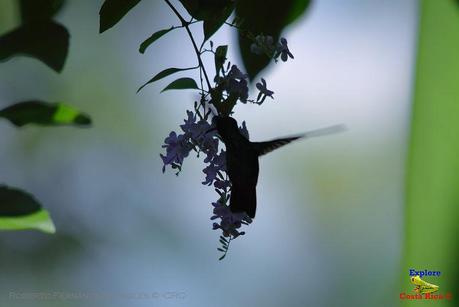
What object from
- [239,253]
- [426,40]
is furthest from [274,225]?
[426,40]

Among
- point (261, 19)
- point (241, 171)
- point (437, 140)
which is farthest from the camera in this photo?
point (437, 140)

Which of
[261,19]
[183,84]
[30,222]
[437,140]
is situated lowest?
[30,222]

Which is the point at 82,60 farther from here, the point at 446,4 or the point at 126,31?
the point at 446,4

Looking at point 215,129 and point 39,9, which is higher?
point 39,9

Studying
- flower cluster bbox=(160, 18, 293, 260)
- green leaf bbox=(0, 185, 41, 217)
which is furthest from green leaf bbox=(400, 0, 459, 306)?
green leaf bbox=(0, 185, 41, 217)

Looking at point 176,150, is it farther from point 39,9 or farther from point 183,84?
point 39,9

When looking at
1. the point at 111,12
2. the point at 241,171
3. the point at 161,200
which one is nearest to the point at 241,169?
the point at 241,171

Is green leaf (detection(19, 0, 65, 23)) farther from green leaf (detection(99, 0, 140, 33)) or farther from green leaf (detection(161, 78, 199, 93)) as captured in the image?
green leaf (detection(161, 78, 199, 93))

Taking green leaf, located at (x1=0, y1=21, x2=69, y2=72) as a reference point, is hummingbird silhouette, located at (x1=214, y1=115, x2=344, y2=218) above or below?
below
